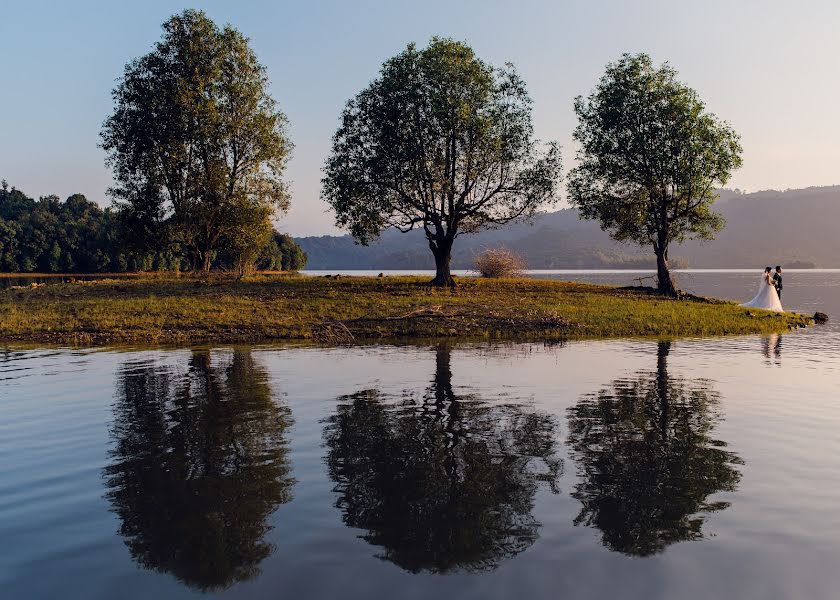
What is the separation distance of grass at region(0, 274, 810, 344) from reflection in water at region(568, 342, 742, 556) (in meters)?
20.2

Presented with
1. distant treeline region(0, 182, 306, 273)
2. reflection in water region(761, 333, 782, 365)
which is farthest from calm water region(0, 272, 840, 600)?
distant treeline region(0, 182, 306, 273)

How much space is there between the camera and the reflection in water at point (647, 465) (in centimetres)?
944

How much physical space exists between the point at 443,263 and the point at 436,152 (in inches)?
374

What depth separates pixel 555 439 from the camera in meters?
14.5

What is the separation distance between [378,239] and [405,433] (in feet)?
143

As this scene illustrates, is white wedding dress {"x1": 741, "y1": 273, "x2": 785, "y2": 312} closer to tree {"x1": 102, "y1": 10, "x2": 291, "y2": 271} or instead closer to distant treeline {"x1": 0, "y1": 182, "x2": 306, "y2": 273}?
tree {"x1": 102, "y1": 10, "x2": 291, "y2": 271}

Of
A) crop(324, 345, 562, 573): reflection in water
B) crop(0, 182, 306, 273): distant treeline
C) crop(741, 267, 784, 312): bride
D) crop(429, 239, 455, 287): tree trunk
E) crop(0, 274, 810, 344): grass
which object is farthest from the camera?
crop(0, 182, 306, 273): distant treeline

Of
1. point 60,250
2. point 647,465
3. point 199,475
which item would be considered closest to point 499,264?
point 647,465

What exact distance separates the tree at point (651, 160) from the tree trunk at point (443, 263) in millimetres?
16180

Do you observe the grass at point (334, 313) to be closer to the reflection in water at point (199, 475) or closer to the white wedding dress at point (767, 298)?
the white wedding dress at point (767, 298)

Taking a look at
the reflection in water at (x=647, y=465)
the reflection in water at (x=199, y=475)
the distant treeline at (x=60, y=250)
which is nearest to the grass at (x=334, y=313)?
the reflection in water at (x=199, y=475)

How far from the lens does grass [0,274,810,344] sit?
37469mm

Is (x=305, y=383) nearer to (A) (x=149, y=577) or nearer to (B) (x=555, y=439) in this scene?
(B) (x=555, y=439)

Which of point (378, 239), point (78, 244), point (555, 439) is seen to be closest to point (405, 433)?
point (555, 439)
